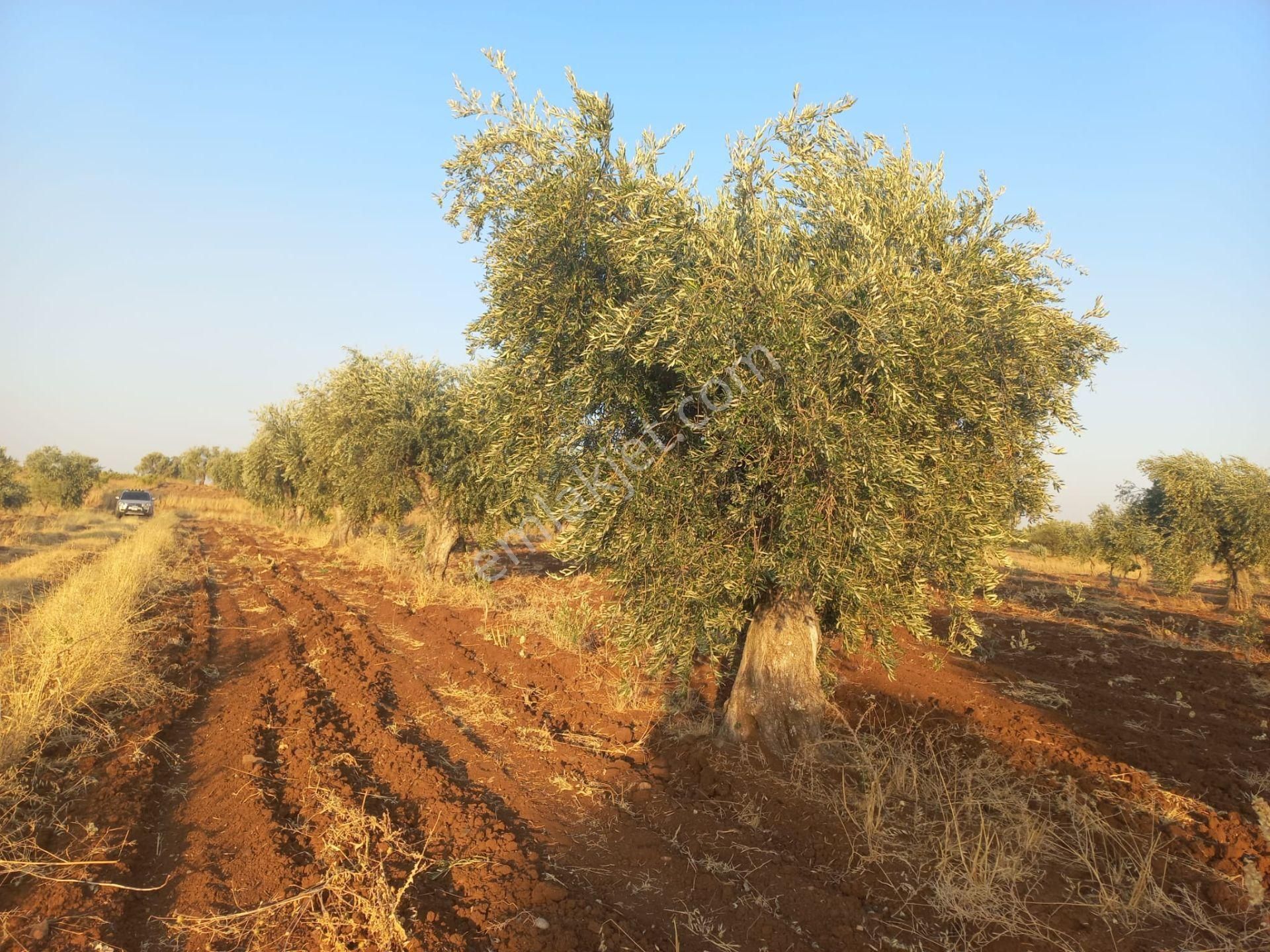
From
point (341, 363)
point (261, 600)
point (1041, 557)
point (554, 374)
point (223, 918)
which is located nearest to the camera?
point (223, 918)

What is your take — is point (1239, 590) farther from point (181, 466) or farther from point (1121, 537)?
point (181, 466)

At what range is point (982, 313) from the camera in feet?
23.6

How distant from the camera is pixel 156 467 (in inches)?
4417

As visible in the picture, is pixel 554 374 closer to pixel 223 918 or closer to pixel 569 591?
pixel 223 918

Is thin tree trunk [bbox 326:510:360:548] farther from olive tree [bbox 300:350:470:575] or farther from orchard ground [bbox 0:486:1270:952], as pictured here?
orchard ground [bbox 0:486:1270:952]

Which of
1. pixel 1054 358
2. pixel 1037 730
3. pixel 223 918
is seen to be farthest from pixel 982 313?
pixel 223 918

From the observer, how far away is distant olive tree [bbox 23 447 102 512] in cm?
4650

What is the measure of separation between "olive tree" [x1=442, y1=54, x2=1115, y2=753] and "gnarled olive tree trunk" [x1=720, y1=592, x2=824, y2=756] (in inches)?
0.9

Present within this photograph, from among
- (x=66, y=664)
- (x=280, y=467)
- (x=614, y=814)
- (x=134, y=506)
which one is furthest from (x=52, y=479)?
(x=614, y=814)

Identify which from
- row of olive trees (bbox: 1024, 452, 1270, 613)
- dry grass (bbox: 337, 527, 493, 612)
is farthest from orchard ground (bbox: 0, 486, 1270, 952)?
row of olive trees (bbox: 1024, 452, 1270, 613)

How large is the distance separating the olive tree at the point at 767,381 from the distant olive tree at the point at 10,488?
4845 cm

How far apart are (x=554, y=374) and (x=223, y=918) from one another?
5.67 meters

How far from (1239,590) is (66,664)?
2761 cm

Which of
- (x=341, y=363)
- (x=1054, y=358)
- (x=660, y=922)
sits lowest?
(x=660, y=922)
